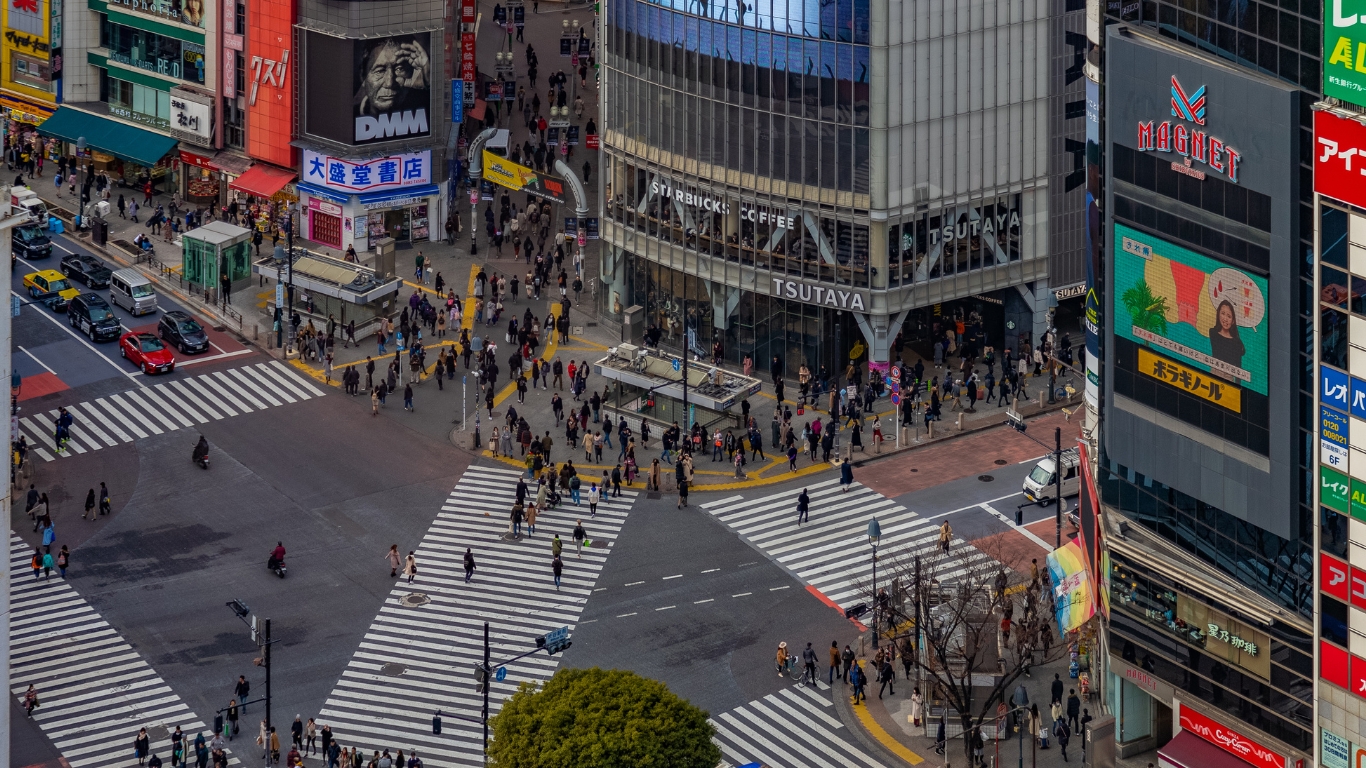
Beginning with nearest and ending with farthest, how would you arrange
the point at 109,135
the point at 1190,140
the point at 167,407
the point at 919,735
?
the point at 1190,140 < the point at 919,735 < the point at 167,407 < the point at 109,135

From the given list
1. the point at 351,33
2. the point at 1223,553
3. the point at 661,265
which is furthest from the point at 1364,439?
the point at 351,33

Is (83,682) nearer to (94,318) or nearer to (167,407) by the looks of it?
(167,407)

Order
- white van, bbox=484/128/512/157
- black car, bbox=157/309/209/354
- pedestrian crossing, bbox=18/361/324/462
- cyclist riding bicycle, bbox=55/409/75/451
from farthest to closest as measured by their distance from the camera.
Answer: white van, bbox=484/128/512/157 → black car, bbox=157/309/209/354 → pedestrian crossing, bbox=18/361/324/462 → cyclist riding bicycle, bbox=55/409/75/451

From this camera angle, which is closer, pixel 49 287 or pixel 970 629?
pixel 970 629

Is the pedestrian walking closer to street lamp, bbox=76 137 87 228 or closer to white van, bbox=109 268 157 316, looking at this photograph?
white van, bbox=109 268 157 316

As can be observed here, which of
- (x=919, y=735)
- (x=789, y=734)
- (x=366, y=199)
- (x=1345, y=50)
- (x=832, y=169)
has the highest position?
(x=1345, y=50)

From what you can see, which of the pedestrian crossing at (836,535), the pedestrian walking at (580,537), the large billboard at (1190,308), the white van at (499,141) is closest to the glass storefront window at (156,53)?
the white van at (499,141)

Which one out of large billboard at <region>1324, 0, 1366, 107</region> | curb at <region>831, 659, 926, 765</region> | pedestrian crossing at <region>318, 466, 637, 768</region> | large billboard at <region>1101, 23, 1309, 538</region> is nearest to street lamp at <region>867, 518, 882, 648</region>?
curb at <region>831, 659, 926, 765</region>

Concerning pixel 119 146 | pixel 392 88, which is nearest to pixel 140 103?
pixel 119 146
